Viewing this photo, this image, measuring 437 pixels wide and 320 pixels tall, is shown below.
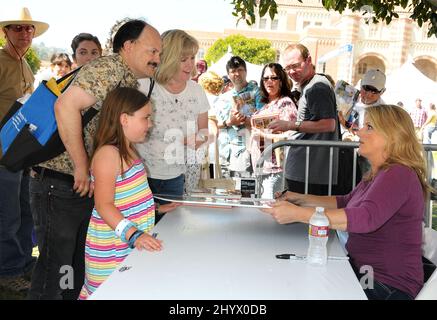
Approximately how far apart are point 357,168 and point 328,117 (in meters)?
0.62

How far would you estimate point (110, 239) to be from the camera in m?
2.27

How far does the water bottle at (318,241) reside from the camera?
1.87 m

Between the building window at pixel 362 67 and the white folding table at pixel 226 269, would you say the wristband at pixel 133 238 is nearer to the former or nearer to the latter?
the white folding table at pixel 226 269

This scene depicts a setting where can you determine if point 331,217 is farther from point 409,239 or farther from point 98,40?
point 98,40

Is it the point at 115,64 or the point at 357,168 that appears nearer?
the point at 115,64

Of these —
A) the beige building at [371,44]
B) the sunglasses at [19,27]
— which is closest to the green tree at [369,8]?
the sunglasses at [19,27]

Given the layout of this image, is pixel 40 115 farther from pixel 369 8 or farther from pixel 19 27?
pixel 369 8

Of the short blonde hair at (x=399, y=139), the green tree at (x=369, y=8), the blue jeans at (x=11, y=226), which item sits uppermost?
the green tree at (x=369, y=8)

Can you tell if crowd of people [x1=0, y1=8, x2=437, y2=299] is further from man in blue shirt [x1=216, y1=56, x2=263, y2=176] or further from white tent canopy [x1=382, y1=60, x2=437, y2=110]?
white tent canopy [x1=382, y1=60, x2=437, y2=110]

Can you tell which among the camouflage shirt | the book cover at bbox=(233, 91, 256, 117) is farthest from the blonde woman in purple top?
the book cover at bbox=(233, 91, 256, 117)

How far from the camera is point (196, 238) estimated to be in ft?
7.01

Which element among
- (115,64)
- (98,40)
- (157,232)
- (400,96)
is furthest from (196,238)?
(400,96)

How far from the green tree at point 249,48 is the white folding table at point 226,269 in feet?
183

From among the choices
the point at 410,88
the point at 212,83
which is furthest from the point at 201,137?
the point at 410,88
